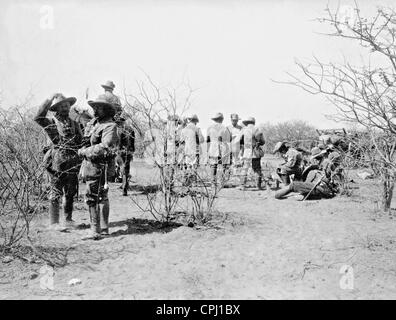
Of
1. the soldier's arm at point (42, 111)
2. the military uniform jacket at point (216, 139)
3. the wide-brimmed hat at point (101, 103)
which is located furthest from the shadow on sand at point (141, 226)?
the military uniform jacket at point (216, 139)

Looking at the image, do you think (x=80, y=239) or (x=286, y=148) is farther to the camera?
(x=286, y=148)

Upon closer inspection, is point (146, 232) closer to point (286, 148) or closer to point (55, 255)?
point (55, 255)

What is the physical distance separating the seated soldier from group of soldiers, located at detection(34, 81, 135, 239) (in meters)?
4.07

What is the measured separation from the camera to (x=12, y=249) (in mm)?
4477

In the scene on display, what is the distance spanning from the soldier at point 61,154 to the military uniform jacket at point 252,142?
15.9 feet

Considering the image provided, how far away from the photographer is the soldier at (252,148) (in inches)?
377

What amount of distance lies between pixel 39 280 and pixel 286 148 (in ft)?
23.2

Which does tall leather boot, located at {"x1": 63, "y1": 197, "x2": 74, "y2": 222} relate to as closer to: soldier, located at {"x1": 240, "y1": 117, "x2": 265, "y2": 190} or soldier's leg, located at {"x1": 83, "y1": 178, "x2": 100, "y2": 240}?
soldier's leg, located at {"x1": 83, "y1": 178, "x2": 100, "y2": 240}

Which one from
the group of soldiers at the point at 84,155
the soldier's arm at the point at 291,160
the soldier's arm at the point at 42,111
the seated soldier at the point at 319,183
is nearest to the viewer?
the group of soldiers at the point at 84,155

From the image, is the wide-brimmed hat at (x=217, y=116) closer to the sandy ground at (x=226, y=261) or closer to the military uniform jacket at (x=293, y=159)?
the military uniform jacket at (x=293, y=159)

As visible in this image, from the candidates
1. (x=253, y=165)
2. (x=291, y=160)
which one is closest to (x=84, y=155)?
(x=291, y=160)

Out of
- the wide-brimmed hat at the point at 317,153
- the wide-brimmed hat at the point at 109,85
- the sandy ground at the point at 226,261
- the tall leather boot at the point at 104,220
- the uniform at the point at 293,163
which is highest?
the wide-brimmed hat at the point at 109,85

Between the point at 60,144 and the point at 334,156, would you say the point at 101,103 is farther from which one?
the point at 334,156
